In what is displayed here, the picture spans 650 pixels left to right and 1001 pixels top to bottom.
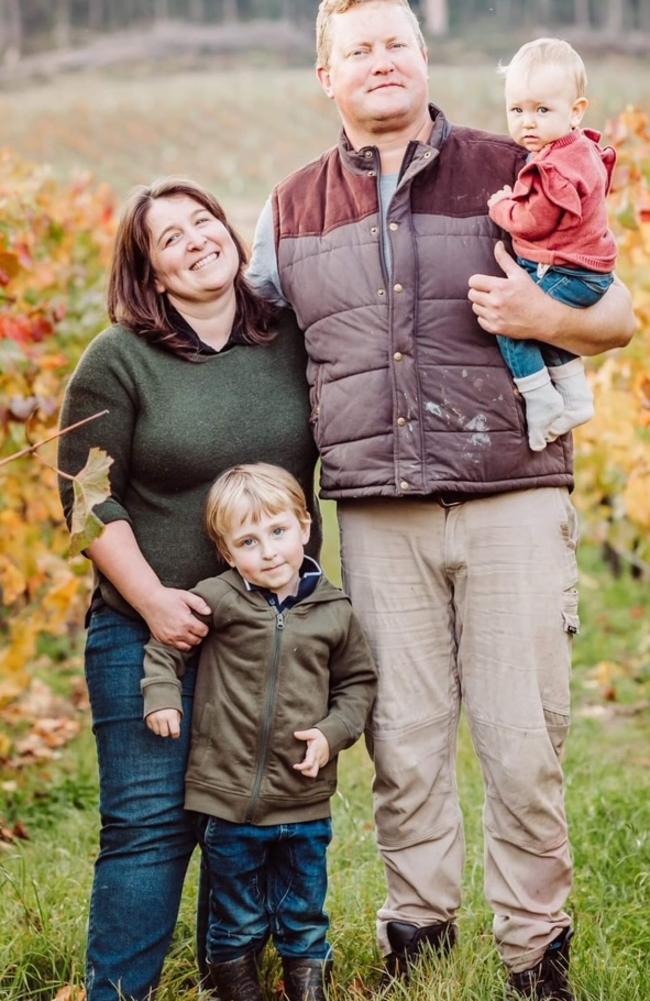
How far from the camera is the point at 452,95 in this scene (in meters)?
16.6

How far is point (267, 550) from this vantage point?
2.92m

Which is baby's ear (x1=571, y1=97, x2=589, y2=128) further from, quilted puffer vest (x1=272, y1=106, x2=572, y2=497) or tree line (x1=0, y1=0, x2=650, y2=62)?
tree line (x1=0, y1=0, x2=650, y2=62)

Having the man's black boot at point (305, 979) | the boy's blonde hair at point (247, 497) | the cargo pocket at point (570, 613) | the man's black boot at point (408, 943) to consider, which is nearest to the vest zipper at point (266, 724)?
the boy's blonde hair at point (247, 497)

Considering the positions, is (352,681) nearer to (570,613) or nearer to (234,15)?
(570,613)

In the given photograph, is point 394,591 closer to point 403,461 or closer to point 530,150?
point 403,461

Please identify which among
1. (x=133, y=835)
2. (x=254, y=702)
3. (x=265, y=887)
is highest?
(x=254, y=702)

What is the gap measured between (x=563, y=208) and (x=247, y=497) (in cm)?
91

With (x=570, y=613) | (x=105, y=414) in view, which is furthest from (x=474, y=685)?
(x=105, y=414)

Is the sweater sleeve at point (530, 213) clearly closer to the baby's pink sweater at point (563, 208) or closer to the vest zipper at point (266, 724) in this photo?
the baby's pink sweater at point (563, 208)

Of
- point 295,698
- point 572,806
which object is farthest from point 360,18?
point 572,806

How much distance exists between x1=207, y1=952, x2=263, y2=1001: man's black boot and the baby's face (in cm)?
193

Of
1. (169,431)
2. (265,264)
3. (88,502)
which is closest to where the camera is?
(88,502)

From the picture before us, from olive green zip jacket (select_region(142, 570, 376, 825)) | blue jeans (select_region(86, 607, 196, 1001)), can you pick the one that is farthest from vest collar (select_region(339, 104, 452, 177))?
blue jeans (select_region(86, 607, 196, 1001))

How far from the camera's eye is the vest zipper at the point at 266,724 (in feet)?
9.52
